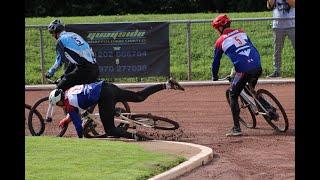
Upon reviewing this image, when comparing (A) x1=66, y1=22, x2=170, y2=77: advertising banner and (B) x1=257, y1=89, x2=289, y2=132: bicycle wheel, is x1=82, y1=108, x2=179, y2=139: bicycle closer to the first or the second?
(B) x1=257, y1=89, x2=289, y2=132: bicycle wheel

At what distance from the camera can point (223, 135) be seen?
12922 millimetres

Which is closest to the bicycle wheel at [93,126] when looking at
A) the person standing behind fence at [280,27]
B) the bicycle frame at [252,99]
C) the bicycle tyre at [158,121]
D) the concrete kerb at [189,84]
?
the bicycle tyre at [158,121]

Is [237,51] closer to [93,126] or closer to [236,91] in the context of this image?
[236,91]

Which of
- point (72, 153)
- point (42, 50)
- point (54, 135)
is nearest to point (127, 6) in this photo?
point (42, 50)

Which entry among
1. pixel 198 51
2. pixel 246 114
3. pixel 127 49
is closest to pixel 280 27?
pixel 198 51

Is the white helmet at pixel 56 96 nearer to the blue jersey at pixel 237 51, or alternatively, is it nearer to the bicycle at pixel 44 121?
A: the bicycle at pixel 44 121

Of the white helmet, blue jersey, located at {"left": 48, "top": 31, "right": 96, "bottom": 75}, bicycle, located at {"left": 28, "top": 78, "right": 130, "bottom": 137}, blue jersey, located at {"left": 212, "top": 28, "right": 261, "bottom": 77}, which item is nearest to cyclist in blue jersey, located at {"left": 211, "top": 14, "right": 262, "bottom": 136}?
blue jersey, located at {"left": 212, "top": 28, "right": 261, "bottom": 77}

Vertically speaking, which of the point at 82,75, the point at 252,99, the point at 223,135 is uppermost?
the point at 82,75

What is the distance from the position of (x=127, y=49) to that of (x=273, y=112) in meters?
7.63

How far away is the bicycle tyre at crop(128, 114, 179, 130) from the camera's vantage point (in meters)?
12.5
